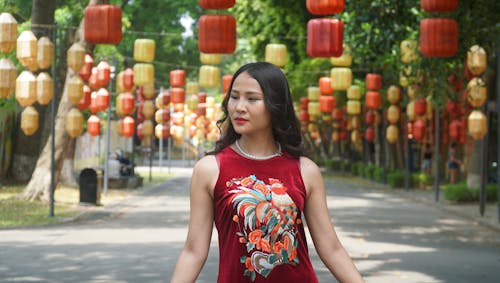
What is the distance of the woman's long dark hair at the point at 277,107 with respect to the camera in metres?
4.03

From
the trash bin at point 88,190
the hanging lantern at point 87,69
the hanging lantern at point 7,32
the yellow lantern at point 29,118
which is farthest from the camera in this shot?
the hanging lantern at point 87,69

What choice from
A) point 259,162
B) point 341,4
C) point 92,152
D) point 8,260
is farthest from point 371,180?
point 259,162

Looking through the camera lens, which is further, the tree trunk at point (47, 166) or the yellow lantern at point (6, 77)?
the tree trunk at point (47, 166)

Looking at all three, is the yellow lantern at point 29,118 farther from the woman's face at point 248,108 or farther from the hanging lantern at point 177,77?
the woman's face at point 248,108

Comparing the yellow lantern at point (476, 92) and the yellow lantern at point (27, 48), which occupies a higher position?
the yellow lantern at point (27, 48)

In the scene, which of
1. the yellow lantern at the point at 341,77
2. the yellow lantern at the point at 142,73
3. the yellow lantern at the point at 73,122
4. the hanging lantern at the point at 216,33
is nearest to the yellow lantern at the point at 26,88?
the yellow lantern at the point at 73,122

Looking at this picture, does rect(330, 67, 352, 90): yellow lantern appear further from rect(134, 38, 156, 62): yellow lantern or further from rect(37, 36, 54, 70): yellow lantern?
rect(37, 36, 54, 70): yellow lantern

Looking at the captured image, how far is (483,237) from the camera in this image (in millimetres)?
20312

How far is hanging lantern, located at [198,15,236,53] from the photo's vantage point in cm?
2116

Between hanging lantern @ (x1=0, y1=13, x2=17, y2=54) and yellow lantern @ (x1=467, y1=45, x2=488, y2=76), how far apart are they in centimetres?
967

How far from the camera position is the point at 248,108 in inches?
158

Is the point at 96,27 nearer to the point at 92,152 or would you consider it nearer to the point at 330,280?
the point at 330,280

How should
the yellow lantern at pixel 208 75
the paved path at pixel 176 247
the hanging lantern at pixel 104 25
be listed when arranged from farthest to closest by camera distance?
the yellow lantern at pixel 208 75 < the hanging lantern at pixel 104 25 < the paved path at pixel 176 247

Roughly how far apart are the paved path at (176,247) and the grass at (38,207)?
1.83 ft
